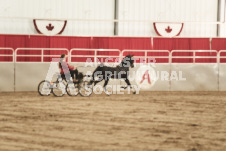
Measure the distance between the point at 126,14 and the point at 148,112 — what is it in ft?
43.9

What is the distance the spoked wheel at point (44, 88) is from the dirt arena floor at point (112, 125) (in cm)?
124

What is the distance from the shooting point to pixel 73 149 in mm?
6230

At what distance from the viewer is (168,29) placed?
78.0 ft

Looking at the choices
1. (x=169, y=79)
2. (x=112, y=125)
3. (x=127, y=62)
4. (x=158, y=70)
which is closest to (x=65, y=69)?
(x=127, y=62)

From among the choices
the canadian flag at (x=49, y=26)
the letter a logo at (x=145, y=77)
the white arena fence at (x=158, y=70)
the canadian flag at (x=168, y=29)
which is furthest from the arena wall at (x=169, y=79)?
the canadian flag at (x=49, y=26)

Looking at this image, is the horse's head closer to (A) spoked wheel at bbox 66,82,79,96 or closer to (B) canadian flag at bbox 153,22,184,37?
(A) spoked wheel at bbox 66,82,79,96

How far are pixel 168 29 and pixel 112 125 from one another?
52.0 ft

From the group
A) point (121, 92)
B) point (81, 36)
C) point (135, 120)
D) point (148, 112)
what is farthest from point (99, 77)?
point (81, 36)

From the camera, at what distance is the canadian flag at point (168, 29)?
23703mm

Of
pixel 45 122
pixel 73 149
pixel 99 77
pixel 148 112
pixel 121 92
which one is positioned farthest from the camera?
pixel 121 92

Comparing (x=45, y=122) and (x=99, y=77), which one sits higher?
(x=99, y=77)

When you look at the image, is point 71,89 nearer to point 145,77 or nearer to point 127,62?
point 127,62

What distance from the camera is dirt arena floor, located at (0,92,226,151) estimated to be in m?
6.63

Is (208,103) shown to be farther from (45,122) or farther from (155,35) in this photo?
(155,35)
